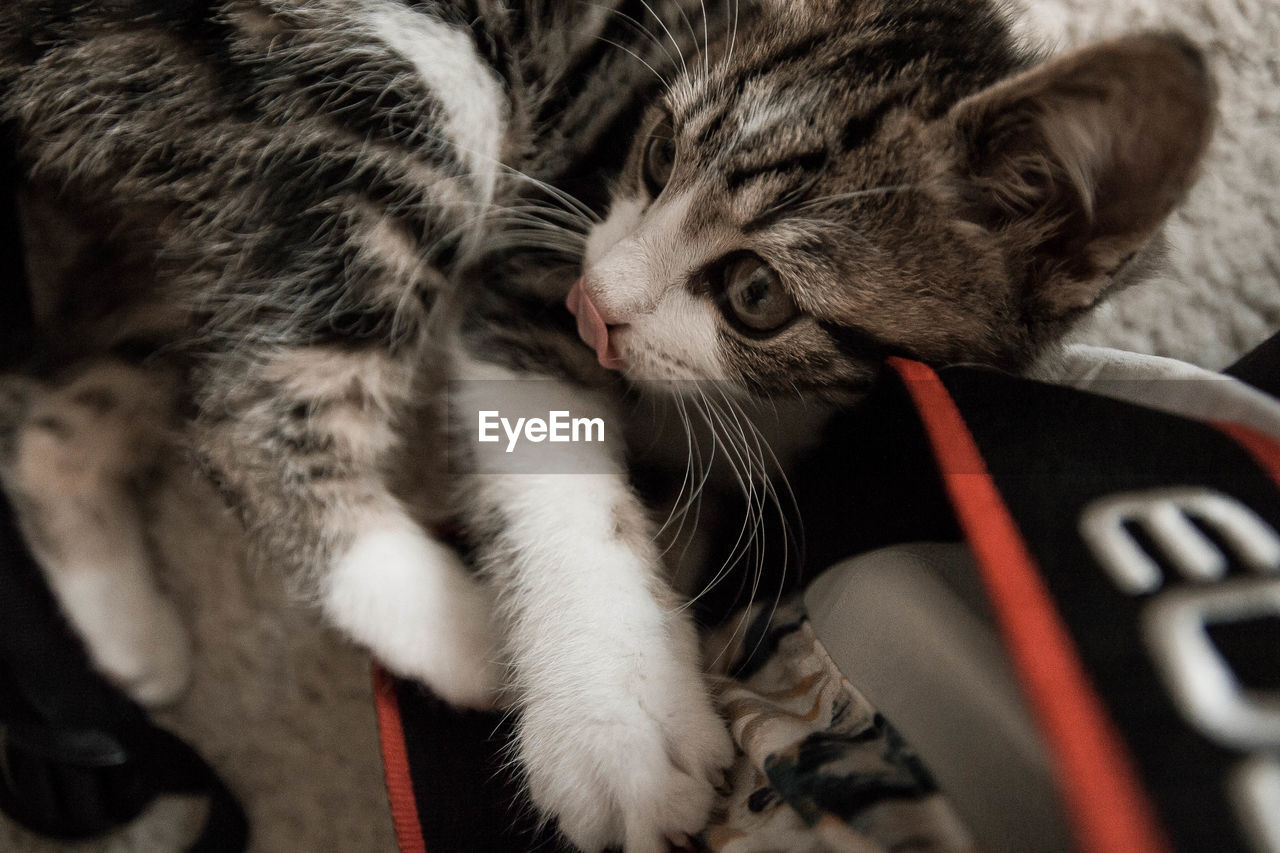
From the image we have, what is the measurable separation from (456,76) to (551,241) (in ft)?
0.59

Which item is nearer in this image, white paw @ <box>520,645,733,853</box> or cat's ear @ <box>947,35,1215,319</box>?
cat's ear @ <box>947,35,1215,319</box>

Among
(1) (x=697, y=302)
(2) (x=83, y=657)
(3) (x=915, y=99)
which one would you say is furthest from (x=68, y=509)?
(3) (x=915, y=99)

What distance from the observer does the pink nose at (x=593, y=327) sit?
662 mm

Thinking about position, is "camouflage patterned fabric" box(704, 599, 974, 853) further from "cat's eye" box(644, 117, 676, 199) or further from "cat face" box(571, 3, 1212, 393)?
"cat's eye" box(644, 117, 676, 199)

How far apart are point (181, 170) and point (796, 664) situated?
26.3 inches

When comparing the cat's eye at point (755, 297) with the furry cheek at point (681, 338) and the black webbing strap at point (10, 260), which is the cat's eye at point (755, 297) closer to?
the furry cheek at point (681, 338)

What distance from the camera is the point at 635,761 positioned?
0.58 meters

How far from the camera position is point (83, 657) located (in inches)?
30.6

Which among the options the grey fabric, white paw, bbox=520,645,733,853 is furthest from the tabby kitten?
the grey fabric

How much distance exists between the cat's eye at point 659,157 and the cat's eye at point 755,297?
0.47 ft
